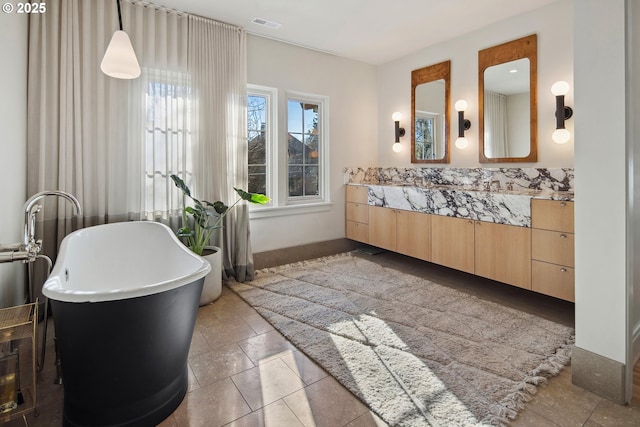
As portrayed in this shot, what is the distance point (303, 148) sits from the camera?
4.54 m

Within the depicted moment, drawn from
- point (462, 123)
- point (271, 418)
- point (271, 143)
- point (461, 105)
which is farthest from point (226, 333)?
point (461, 105)

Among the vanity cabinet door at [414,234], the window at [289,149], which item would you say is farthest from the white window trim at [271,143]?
the vanity cabinet door at [414,234]

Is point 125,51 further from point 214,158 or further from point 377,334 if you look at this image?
point 377,334

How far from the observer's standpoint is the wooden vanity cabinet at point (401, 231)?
148 inches

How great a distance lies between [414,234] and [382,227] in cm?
52

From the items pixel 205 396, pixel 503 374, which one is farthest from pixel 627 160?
pixel 205 396

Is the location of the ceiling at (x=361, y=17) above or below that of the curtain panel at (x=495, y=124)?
above

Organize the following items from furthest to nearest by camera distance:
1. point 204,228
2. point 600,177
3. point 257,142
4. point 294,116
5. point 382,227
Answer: point 294,116, point 382,227, point 257,142, point 204,228, point 600,177

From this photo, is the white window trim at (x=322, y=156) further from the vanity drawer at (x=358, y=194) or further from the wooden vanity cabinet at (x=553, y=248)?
the wooden vanity cabinet at (x=553, y=248)

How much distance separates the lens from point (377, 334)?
2.49 metres

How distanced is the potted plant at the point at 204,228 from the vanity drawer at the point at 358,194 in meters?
1.61

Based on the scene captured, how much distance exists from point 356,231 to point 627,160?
331 centimetres

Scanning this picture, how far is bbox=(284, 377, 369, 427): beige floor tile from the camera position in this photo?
1.66 meters

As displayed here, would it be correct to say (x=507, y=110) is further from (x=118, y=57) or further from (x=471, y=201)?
(x=118, y=57)
